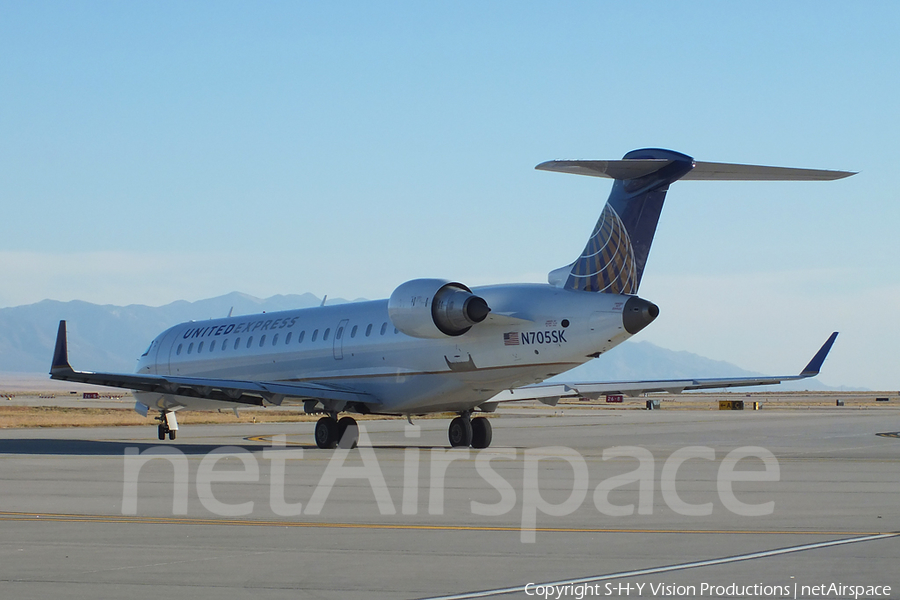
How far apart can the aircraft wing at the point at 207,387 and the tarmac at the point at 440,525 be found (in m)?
2.17

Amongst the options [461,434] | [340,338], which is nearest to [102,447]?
[340,338]

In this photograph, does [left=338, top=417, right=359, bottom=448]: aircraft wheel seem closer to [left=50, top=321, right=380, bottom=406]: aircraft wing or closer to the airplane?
the airplane

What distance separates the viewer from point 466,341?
2372 cm

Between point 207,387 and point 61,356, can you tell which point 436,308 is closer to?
point 207,387

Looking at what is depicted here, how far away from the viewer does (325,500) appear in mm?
13328

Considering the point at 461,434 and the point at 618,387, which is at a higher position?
the point at 618,387

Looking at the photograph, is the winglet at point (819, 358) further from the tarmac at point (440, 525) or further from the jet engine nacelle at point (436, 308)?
the jet engine nacelle at point (436, 308)

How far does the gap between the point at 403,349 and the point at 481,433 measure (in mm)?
2822

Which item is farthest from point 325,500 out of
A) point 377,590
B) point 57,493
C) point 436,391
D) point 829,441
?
point 829,441

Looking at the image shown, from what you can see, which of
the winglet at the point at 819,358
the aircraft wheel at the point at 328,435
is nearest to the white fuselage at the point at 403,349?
the aircraft wheel at the point at 328,435

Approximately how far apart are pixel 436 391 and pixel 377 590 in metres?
17.4

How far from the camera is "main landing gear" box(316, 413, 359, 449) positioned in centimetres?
2545

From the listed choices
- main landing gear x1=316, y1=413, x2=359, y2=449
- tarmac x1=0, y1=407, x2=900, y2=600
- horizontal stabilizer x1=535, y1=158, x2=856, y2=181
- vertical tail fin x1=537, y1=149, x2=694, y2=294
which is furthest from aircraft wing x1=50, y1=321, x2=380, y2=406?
horizontal stabilizer x1=535, y1=158, x2=856, y2=181

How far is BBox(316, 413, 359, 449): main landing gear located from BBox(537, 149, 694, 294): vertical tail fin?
23.2ft
